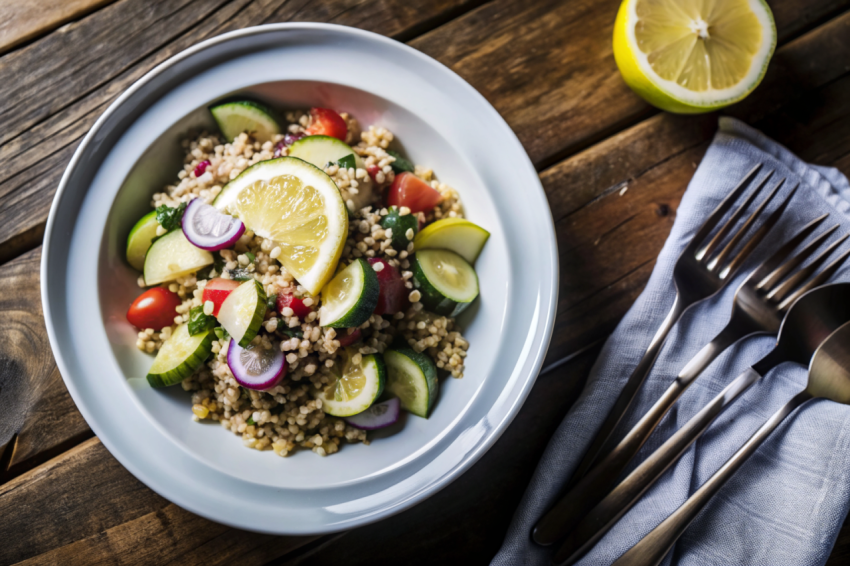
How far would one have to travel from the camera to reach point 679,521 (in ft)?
5.72

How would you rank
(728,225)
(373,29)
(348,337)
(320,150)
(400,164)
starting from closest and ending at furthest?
1. (348,337)
2. (320,150)
3. (400,164)
4. (728,225)
5. (373,29)

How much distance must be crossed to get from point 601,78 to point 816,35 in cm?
93

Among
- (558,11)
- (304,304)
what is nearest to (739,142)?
(558,11)

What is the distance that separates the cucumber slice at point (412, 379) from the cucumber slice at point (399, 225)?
1.16 ft

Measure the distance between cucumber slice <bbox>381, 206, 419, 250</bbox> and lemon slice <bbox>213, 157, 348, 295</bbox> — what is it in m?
0.19

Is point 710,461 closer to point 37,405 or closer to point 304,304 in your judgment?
point 304,304

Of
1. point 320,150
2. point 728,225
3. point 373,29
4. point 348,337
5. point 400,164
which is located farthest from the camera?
point 373,29

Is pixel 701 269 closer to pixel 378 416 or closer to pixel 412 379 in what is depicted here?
pixel 412 379

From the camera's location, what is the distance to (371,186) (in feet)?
5.83

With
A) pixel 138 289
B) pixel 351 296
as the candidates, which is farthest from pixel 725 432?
pixel 138 289

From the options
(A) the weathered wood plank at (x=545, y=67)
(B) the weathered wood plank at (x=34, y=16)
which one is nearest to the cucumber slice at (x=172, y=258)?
(B) the weathered wood plank at (x=34, y=16)

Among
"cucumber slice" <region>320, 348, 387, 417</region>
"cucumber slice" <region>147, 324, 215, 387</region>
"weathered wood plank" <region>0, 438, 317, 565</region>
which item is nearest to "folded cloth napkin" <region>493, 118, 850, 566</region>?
"cucumber slice" <region>320, 348, 387, 417</region>

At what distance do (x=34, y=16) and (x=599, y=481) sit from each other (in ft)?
8.78

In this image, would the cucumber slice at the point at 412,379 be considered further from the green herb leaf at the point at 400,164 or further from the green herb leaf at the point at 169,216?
the green herb leaf at the point at 169,216
